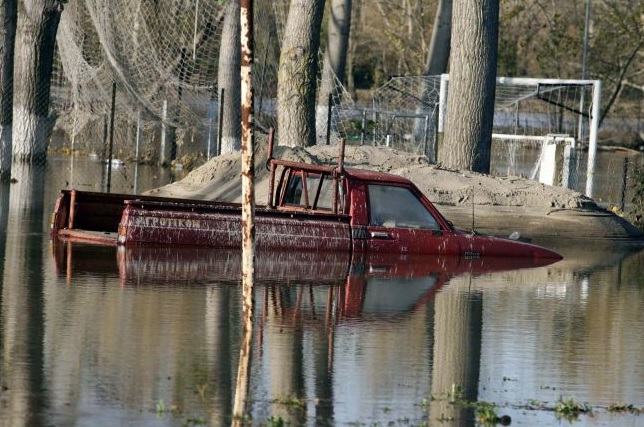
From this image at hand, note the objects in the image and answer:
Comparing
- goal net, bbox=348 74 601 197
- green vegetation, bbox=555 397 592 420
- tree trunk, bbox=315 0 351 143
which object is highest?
tree trunk, bbox=315 0 351 143

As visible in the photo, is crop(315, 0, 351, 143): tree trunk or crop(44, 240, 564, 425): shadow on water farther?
crop(315, 0, 351, 143): tree trunk

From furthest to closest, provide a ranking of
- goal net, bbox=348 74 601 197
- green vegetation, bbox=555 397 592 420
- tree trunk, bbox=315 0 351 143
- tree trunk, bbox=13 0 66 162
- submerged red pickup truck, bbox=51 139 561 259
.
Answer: tree trunk, bbox=315 0 351 143, goal net, bbox=348 74 601 197, tree trunk, bbox=13 0 66 162, submerged red pickup truck, bbox=51 139 561 259, green vegetation, bbox=555 397 592 420

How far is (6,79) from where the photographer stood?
95.6 ft

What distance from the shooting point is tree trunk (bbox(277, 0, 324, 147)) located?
2925cm

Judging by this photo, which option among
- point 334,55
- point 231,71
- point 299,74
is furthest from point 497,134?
point 334,55

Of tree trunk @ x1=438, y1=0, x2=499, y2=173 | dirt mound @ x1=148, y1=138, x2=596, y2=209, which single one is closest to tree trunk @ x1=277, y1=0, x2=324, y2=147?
dirt mound @ x1=148, y1=138, x2=596, y2=209

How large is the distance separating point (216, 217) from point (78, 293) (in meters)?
3.80

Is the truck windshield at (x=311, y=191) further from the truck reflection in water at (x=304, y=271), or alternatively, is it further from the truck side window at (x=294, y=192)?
the truck reflection in water at (x=304, y=271)

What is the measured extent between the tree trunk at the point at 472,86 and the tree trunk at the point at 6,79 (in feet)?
28.6

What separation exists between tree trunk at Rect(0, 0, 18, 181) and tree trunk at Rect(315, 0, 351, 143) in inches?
394

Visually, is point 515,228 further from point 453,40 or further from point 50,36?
point 50,36

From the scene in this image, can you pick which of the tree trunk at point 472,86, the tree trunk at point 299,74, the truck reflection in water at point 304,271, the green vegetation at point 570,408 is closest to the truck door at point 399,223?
the truck reflection in water at point 304,271

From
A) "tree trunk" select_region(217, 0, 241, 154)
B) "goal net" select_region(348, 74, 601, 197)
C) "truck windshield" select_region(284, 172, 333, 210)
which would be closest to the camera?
"truck windshield" select_region(284, 172, 333, 210)

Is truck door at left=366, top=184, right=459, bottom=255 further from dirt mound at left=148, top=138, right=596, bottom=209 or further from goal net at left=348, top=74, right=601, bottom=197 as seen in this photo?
goal net at left=348, top=74, right=601, bottom=197
